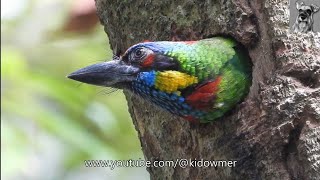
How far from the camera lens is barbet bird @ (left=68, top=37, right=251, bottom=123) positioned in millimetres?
2830

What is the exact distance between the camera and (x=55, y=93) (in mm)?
3973

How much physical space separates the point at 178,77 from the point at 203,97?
0.14 m

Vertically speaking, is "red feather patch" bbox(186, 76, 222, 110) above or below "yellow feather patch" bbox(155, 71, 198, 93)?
below

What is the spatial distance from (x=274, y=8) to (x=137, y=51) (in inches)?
24.1

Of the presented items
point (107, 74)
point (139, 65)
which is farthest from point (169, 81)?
point (107, 74)

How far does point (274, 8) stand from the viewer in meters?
2.83

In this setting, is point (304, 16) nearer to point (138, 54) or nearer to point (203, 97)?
point (203, 97)

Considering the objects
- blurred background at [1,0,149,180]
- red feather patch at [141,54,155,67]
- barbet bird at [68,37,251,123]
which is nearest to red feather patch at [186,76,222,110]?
barbet bird at [68,37,251,123]

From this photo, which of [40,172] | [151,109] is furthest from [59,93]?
[40,172]

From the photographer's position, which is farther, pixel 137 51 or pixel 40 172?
pixel 40 172

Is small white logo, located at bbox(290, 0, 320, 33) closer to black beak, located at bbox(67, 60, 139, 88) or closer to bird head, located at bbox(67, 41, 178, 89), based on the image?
bird head, located at bbox(67, 41, 178, 89)

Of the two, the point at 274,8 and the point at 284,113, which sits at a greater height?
the point at 274,8

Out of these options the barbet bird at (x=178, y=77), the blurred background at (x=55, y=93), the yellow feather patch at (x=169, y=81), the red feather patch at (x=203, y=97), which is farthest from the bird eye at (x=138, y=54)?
the blurred background at (x=55, y=93)

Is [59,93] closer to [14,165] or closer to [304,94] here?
[14,165]
